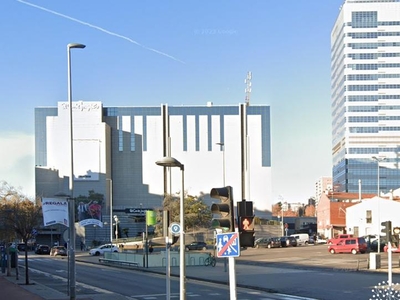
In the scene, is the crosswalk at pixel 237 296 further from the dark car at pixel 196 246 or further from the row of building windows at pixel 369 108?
the row of building windows at pixel 369 108

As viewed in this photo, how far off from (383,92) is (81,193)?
8760 centimetres

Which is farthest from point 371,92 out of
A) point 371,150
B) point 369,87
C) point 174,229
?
point 174,229

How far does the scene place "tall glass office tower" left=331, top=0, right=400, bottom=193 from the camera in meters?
165

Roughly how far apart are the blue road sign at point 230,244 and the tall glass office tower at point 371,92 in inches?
6153

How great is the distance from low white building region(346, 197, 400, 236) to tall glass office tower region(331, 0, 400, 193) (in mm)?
74390

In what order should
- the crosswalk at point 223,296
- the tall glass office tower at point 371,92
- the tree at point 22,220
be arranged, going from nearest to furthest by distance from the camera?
the crosswalk at point 223,296, the tree at point 22,220, the tall glass office tower at point 371,92

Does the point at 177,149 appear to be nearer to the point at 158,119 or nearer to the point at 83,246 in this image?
the point at 158,119

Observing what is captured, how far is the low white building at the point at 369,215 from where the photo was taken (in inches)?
3324

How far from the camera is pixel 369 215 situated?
8756 cm

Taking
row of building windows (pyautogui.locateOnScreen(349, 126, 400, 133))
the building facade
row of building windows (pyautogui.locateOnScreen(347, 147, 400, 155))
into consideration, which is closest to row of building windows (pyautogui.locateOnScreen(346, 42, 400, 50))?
row of building windows (pyautogui.locateOnScreen(349, 126, 400, 133))

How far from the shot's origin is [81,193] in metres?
122

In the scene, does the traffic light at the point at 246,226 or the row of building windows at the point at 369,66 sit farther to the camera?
the row of building windows at the point at 369,66

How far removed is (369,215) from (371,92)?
85.3m

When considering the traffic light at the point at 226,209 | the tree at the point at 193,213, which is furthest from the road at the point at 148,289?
the tree at the point at 193,213
